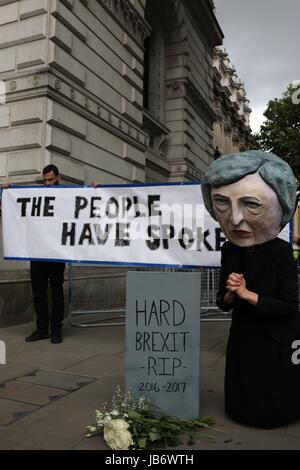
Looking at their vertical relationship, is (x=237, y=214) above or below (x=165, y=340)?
above

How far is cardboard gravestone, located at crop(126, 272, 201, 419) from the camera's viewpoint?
10.6 feet

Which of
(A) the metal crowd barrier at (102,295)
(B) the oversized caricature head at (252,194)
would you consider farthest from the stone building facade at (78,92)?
(B) the oversized caricature head at (252,194)

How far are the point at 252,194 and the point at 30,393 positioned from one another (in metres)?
2.39

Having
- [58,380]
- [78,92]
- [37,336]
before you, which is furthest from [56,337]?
[78,92]

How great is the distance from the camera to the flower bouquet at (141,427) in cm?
270

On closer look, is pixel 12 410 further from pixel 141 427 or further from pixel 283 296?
pixel 283 296

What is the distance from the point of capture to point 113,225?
19.3 ft

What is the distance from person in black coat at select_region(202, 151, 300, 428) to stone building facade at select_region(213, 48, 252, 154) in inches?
1131

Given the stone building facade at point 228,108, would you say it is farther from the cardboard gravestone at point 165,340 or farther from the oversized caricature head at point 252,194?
the cardboard gravestone at point 165,340

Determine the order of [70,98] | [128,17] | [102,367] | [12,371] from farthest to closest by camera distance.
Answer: [128,17] → [70,98] → [102,367] → [12,371]

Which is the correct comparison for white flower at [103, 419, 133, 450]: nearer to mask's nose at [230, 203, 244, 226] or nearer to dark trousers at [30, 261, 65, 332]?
mask's nose at [230, 203, 244, 226]

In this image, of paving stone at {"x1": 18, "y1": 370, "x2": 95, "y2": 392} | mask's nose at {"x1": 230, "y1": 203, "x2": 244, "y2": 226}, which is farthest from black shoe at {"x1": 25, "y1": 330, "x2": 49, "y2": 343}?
mask's nose at {"x1": 230, "y1": 203, "x2": 244, "y2": 226}

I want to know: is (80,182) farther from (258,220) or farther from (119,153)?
(258,220)

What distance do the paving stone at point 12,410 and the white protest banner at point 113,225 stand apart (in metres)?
2.53
